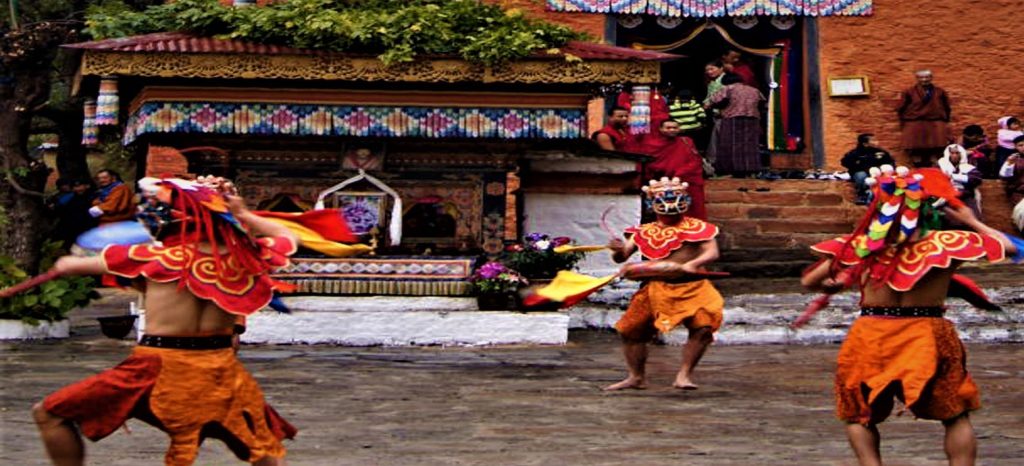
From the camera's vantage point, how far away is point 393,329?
16.3 m

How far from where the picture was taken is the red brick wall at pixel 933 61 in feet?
75.3

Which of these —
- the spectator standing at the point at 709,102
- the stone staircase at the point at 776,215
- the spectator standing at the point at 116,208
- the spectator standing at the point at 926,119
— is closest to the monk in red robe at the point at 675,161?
the stone staircase at the point at 776,215

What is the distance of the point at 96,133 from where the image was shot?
634 inches

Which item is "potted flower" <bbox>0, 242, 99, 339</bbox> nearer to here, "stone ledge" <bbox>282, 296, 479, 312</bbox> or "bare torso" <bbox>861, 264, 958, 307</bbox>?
"stone ledge" <bbox>282, 296, 479, 312</bbox>

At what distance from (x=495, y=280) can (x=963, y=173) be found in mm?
6951

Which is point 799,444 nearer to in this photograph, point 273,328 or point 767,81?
point 273,328

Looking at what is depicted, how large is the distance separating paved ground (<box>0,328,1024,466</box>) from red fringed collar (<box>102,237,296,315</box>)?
1877 mm

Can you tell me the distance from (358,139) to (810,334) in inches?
193

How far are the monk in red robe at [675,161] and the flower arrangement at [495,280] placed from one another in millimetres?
3434

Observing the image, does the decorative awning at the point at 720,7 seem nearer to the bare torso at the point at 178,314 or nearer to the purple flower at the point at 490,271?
the purple flower at the point at 490,271

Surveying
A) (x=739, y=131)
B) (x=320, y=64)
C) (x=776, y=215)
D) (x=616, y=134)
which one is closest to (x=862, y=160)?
(x=776, y=215)

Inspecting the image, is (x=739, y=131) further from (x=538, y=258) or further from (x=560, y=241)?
(x=538, y=258)

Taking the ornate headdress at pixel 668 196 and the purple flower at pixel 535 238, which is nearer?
the ornate headdress at pixel 668 196

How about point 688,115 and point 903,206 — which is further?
point 688,115
